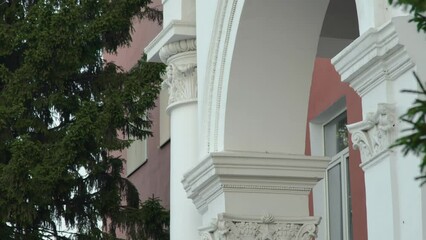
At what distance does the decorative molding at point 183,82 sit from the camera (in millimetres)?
14508

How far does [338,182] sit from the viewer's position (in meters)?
19.5

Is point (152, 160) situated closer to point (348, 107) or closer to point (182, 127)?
point (348, 107)

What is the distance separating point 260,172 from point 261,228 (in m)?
0.57

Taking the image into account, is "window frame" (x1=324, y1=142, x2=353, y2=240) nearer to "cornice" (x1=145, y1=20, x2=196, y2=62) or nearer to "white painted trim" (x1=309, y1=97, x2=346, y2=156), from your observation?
"white painted trim" (x1=309, y1=97, x2=346, y2=156)

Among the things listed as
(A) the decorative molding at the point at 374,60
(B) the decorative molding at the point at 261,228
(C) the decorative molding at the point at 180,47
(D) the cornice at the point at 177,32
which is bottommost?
(B) the decorative molding at the point at 261,228

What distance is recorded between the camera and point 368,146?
9.92 metres

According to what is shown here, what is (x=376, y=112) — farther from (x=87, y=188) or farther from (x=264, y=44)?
(x=87, y=188)

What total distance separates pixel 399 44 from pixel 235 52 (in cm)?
379

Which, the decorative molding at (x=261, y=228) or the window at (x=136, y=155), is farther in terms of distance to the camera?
the window at (x=136, y=155)

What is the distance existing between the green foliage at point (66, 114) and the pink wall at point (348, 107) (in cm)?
238

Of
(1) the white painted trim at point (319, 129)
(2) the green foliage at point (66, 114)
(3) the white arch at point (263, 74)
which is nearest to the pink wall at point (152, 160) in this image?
(2) the green foliage at point (66, 114)

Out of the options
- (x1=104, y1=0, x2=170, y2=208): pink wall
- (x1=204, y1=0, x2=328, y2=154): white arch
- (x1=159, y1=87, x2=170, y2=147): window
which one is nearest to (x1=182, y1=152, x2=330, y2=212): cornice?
(x1=204, y1=0, x2=328, y2=154): white arch

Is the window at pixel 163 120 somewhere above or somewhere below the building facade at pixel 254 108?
above

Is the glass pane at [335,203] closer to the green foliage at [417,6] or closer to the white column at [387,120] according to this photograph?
the white column at [387,120]
